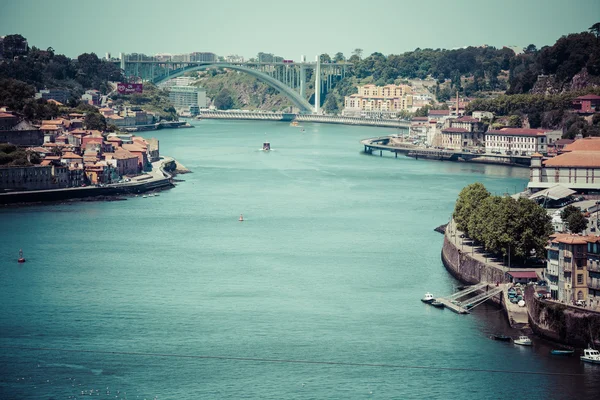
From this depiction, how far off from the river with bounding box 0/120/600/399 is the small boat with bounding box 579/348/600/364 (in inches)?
5.7

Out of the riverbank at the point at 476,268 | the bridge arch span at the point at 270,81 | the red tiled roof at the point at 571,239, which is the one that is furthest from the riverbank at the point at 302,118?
the red tiled roof at the point at 571,239

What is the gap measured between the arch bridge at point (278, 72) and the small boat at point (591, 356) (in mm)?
59829

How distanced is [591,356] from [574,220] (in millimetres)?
5435

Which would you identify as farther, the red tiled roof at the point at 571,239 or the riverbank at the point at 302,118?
the riverbank at the point at 302,118

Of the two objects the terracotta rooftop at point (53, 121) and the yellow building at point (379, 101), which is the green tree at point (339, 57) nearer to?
the yellow building at point (379, 101)

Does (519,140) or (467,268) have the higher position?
(519,140)

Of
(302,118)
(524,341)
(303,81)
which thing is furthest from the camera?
(303,81)

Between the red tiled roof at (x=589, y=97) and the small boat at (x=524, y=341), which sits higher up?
the red tiled roof at (x=589, y=97)

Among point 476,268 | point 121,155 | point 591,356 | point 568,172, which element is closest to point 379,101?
point 121,155

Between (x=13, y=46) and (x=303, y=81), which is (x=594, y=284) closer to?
(x=13, y=46)

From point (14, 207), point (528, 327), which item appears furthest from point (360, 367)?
point (14, 207)

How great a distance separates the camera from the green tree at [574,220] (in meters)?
18.0

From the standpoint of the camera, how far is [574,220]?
1814 cm

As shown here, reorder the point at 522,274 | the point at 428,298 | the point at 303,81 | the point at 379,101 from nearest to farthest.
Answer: the point at 522,274 < the point at 428,298 < the point at 379,101 < the point at 303,81
